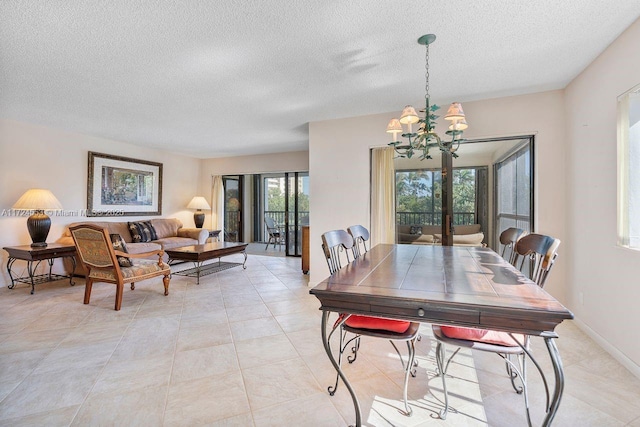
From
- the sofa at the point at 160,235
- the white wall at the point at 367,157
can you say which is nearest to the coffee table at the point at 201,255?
the sofa at the point at 160,235

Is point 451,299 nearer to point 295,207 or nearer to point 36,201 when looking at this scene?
point 36,201

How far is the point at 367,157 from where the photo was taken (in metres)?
4.12

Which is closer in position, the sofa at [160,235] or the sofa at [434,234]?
the sofa at [434,234]

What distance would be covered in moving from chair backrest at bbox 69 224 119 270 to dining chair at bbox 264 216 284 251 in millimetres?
4883

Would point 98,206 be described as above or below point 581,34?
below

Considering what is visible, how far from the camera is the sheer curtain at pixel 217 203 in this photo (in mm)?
7594

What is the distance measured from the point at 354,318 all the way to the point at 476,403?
0.90m

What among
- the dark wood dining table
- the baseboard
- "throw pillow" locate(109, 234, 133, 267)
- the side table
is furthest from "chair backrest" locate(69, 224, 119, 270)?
the baseboard

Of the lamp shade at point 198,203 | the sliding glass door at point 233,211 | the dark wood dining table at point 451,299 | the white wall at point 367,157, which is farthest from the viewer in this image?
the sliding glass door at point 233,211

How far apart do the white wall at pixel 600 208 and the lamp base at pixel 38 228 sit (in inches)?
257

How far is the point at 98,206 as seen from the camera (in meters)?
5.45

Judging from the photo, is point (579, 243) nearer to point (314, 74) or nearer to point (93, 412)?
point (314, 74)

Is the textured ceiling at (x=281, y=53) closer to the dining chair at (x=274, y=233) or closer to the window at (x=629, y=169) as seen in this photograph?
the window at (x=629, y=169)

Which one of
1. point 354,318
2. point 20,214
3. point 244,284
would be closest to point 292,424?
point 354,318
